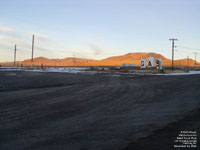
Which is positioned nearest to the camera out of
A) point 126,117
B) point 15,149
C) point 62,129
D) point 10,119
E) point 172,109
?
point 15,149

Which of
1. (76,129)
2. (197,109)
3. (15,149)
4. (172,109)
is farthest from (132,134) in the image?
(197,109)

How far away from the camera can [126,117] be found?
21.7 feet

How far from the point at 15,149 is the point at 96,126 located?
2254mm

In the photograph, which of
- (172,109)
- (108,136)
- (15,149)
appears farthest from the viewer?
(172,109)

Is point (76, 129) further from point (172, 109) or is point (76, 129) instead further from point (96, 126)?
point (172, 109)

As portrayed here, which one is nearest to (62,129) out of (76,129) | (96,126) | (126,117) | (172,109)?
(76,129)

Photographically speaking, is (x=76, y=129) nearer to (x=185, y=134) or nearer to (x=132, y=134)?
(x=132, y=134)

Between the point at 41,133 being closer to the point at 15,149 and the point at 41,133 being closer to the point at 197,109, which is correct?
the point at 15,149

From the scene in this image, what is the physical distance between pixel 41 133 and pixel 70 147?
1210 millimetres

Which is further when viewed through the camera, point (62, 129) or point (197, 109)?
point (197, 109)

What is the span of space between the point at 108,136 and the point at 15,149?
2.08m

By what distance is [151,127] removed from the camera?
557 cm

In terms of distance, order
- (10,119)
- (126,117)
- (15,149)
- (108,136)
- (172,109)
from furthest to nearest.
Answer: (172,109) < (126,117) < (10,119) < (108,136) < (15,149)

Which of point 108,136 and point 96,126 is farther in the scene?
point 96,126
